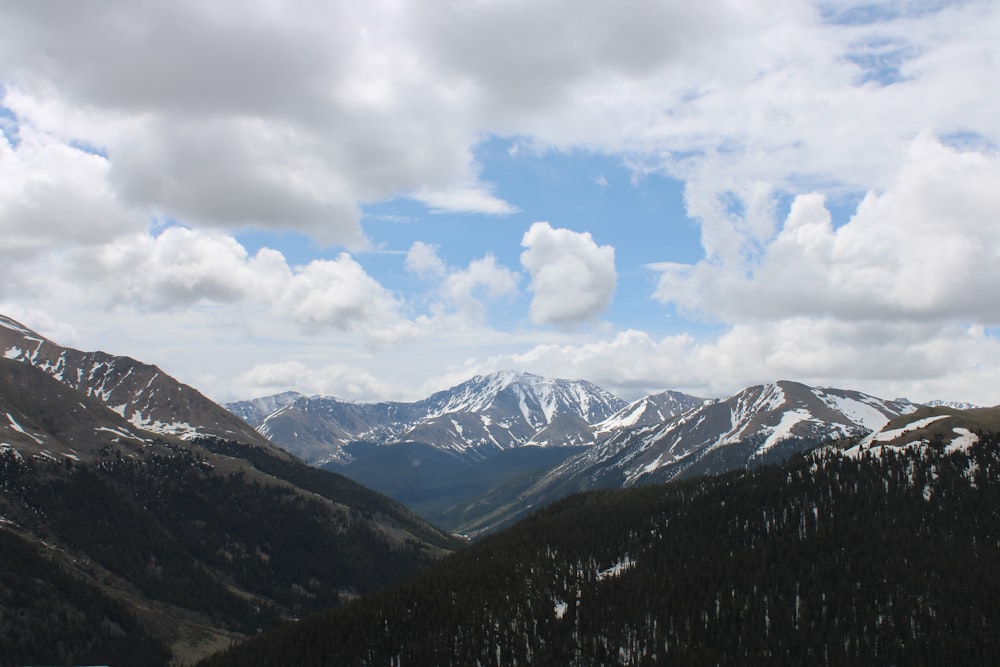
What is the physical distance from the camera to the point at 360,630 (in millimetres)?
191625

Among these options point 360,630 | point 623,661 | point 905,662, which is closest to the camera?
point 905,662

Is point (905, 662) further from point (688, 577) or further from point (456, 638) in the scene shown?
point (456, 638)

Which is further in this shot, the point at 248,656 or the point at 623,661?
the point at 248,656

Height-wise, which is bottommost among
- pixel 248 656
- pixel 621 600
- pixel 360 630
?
pixel 248 656

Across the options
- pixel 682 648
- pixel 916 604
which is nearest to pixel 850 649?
pixel 916 604

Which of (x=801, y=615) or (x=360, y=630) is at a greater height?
(x=801, y=615)

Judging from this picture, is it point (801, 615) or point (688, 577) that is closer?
point (801, 615)

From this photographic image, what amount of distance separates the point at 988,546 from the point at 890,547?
82.0 ft

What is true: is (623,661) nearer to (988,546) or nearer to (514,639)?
(514,639)

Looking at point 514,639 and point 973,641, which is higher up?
point 973,641

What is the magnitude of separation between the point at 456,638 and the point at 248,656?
6230 centimetres

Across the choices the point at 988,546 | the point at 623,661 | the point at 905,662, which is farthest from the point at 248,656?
the point at 988,546

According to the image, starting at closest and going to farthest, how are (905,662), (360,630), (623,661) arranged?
(905,662), (623,661), (360,630)

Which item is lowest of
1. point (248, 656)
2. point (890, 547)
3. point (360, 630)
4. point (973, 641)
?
point (248, 656)
